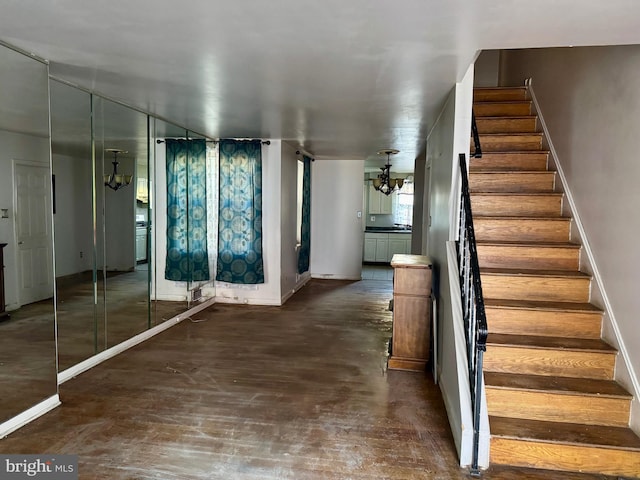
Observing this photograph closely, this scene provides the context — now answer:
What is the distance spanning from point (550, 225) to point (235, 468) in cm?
302

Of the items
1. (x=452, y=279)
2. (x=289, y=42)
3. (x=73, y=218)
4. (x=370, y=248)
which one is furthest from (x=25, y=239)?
(x=370, y=248)

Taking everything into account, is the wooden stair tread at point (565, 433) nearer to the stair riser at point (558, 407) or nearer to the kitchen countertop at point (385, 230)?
the stair riser at point (558, 407)

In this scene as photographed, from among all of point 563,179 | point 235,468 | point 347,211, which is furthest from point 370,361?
point 347,211

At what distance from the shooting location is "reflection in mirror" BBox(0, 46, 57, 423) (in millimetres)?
2584

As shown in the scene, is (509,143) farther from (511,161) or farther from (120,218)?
(120,218)

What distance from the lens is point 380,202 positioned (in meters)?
10.7

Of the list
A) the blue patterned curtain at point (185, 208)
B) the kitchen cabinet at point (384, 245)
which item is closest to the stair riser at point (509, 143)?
the blue patterned curtain at point (185, 208)

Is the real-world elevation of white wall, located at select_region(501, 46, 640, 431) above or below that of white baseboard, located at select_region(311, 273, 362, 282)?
above

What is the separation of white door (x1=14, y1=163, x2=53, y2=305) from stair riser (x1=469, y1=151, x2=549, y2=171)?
3.58 meters

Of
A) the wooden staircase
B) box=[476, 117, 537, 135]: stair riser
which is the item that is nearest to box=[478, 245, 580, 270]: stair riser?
the wooden staircase

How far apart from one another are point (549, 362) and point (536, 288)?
A: 0.61 metres

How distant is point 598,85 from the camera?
2.99 metres

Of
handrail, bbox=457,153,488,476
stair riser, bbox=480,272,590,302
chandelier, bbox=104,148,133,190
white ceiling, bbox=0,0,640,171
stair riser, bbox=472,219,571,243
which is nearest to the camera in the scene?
white ceiling, bbox=0,0,640,171

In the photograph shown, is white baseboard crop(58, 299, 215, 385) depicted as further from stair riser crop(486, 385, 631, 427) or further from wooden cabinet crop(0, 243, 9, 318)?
stair riser crop(486, 385, 631, 427)
